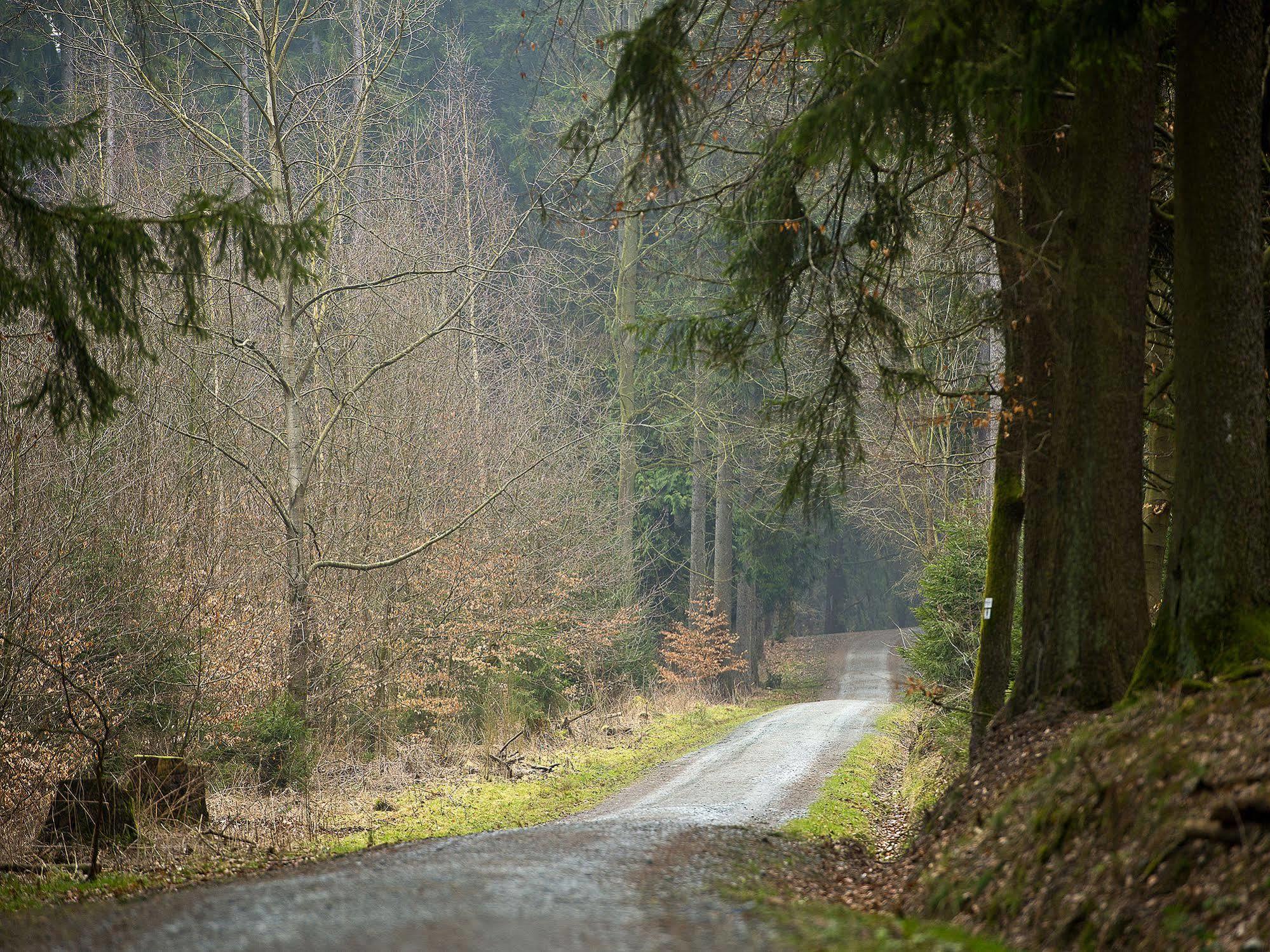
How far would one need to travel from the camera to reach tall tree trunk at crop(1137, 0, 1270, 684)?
588cm

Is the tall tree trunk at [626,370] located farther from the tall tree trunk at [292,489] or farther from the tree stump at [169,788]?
the tree stump at [169,788]

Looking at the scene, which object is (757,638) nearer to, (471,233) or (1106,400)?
(471,233)

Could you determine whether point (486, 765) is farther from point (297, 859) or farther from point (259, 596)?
point (297, 859)

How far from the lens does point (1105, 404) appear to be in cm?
677

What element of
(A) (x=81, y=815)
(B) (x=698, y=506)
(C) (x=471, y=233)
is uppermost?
(C) (x=471, y=233)

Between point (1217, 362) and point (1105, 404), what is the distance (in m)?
0.85

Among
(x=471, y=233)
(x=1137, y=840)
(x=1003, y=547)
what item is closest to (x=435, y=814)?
(x=1003, y=547)

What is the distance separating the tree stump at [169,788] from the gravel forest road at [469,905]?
232 centimetres

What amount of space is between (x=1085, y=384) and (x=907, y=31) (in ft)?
8.48

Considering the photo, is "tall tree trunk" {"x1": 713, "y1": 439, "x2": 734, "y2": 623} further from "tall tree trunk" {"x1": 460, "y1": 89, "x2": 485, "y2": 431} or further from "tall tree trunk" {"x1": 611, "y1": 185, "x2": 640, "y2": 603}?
"tall tree trunk" {"x1": 460, "y1": 89, "x2": 485, "y2": 431}

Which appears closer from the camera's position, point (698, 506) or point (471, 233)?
point (471, 233)

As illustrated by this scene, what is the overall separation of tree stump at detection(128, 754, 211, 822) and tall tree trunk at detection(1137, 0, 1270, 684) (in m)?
7.64

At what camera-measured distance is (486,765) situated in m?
14.0

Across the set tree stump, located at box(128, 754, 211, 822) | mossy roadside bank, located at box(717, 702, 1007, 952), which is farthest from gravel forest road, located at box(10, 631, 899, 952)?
tree stump, located at box(128, 754, 211, 822)
